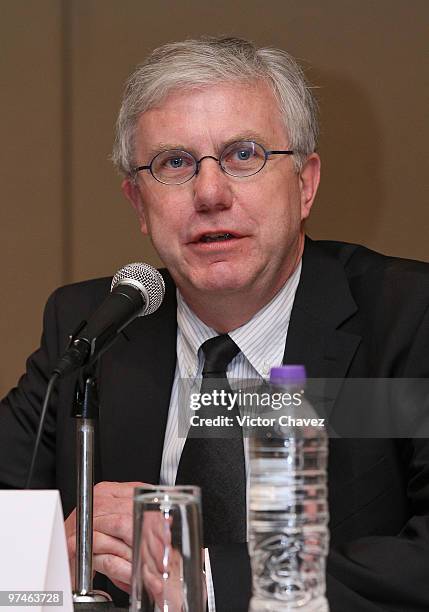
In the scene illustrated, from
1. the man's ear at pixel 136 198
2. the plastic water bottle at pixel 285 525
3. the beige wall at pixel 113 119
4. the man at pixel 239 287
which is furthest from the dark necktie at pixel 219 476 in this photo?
the beige wall at pixel 113 119

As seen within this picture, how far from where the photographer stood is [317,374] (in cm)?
188

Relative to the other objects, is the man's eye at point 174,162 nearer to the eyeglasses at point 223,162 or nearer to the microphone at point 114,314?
the eyeglasses at point 223,162

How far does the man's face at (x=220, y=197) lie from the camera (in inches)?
72.2

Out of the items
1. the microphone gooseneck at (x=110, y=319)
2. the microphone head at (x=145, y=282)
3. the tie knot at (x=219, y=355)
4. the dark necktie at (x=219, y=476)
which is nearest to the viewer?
the microphone gooseneck at (x=110, y=319)

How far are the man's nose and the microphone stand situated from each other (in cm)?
63

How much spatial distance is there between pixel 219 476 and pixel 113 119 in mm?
1430

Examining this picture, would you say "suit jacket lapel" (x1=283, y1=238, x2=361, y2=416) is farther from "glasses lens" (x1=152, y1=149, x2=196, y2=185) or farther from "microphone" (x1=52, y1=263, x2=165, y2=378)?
"microphone" (x1=52, y1=263, x2=165, y2=378)

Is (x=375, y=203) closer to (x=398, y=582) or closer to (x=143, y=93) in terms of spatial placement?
(x=143, y=93)

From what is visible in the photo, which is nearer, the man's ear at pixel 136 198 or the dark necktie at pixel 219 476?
the dark necktie at pixel 219 476

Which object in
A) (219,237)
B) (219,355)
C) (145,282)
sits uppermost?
(219,237)

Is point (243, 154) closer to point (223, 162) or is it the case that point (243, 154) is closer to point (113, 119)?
point (223, 162)

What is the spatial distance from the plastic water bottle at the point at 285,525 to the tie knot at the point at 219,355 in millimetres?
840

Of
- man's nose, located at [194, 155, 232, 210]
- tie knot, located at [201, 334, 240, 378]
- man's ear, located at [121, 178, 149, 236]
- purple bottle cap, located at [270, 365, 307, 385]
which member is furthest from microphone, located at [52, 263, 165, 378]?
man's ear, located at [121, 178, 149, 236]

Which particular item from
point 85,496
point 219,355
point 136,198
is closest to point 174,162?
point 136,198
